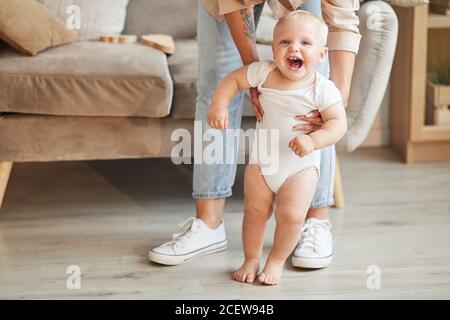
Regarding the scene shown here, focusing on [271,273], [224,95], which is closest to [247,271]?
[271,273]

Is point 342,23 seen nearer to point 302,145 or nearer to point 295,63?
point 295,63

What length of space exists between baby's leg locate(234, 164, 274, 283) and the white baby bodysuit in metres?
0.02

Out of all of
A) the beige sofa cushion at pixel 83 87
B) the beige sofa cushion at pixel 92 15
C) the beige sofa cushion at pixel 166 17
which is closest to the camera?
the beige sofa cushion at pixel 83 87

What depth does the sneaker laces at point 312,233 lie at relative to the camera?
1.92 meters

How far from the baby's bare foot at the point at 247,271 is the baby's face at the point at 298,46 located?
1.40 feet

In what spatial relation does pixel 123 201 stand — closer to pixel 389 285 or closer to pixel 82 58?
pixel 82 58

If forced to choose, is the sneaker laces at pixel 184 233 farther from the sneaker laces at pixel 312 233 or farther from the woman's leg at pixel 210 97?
the sneaker laces at pixel 312 233

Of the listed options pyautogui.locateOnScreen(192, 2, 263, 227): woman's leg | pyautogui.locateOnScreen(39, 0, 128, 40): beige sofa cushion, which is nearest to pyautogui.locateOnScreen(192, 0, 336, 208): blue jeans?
pyautogui.locateOnScreen(192, 2, 263, 227): woman's leg

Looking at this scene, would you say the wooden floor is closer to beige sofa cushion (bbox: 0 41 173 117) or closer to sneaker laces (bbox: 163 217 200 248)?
sneaker laces (bbox: 163 217 200 248)

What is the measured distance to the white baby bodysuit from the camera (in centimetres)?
170

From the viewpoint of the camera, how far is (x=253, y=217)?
181cm

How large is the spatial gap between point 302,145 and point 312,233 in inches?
15.6

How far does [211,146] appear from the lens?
6.48 feet

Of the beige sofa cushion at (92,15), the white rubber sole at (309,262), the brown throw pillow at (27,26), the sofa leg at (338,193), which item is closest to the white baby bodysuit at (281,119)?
the white rubber sole at (309,262)
